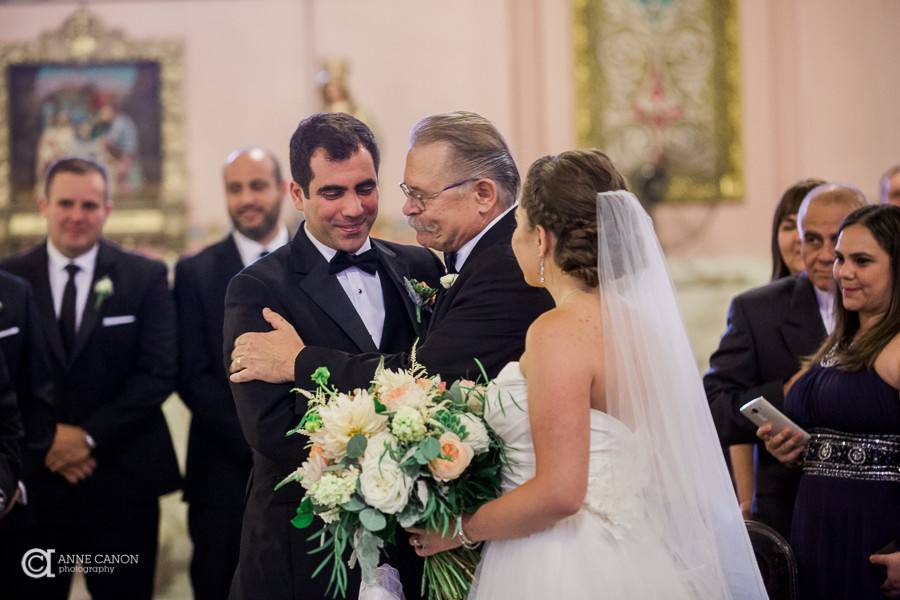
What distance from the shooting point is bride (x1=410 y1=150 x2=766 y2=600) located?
2.62 m

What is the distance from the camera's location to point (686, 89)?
874 cm

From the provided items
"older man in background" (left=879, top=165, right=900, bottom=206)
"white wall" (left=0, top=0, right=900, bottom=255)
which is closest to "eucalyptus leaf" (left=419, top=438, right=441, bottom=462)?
"older man in background" (left=879, top=165, right=900, bottom=206)

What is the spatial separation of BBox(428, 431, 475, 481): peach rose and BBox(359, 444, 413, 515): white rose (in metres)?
0.07

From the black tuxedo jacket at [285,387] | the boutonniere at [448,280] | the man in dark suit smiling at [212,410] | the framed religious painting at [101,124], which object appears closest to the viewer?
the black tuxedo jacket at [285,387]

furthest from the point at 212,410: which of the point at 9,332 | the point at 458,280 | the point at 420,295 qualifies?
the point at 458,280

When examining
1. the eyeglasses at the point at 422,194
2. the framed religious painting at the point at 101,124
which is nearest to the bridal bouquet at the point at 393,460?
the eyeglasses at the point at 422,194

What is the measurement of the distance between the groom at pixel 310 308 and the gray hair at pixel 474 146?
0.25 meters

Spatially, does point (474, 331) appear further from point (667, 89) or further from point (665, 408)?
point (667, 89)

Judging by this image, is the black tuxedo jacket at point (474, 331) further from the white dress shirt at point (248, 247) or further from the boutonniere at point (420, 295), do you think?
the white dress shirt at point (248, 247)

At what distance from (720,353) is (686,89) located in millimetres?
4711

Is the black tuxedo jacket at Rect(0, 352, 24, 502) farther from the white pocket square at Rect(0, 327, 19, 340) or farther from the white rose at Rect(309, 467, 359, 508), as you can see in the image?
the white rose at Rect(309, 467, 359, 508)

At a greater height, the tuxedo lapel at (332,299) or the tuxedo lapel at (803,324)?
the tuxedo lapel at (332,299)

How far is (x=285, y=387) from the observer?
123 inches

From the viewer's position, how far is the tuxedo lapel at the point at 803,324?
4352mm
